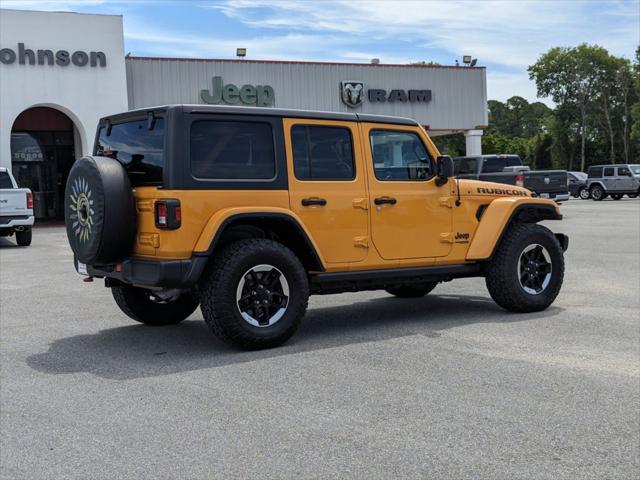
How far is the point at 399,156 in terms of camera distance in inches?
304

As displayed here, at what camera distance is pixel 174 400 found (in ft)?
17.3

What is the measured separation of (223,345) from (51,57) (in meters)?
24.6

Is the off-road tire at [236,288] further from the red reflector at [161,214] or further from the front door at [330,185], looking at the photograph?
the red reflector at [161,214]

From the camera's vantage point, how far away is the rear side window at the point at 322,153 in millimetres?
7059

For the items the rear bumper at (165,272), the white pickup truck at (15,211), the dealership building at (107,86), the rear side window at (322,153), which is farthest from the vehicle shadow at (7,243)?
the rear side window at (322,153)

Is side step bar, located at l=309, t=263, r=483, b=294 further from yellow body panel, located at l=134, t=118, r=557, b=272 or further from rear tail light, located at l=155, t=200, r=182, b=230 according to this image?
rear tail light, located at l=155, t=200, r=182, b=230

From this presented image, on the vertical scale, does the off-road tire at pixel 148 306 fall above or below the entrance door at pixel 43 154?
below

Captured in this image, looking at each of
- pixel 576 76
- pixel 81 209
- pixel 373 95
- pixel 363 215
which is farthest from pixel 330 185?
pixel 576 76

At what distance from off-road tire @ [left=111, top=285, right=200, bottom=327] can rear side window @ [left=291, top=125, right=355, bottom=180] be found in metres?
1.64

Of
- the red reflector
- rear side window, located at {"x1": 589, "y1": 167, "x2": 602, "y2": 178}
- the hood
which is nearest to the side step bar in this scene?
the hood

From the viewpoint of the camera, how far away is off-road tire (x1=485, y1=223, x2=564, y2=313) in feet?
26.5

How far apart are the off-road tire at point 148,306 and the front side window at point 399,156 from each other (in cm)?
212

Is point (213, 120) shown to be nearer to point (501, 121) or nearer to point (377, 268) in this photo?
point (377, 268)

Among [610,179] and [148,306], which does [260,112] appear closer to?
[148,306]
